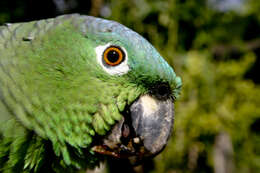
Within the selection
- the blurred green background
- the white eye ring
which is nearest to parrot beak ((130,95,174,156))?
the white eye ring

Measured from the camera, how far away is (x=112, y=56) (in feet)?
3.17

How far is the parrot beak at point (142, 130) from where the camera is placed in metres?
0.98

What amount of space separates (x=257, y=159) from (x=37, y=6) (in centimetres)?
378

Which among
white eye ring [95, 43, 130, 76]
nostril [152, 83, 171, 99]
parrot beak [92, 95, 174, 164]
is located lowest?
parrot beak [92, 95, 174, 164]

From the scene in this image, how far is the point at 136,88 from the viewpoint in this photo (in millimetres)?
978

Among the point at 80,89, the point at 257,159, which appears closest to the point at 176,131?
the point at 80,89

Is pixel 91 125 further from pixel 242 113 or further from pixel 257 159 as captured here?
pixel 257 159

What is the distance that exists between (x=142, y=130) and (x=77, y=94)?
0.28m

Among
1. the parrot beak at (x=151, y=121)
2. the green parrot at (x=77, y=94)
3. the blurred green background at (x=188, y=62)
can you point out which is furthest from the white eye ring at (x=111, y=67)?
the blurred green background at (x=188, y=62)

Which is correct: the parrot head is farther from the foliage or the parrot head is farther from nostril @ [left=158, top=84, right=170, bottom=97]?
the foliage

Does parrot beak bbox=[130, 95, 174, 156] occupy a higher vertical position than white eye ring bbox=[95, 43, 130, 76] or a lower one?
lower

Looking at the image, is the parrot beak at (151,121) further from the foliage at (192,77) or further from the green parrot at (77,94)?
the foliage at (192,77)

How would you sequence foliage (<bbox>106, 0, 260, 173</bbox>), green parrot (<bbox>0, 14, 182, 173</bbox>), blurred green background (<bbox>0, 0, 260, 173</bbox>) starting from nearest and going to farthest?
1. green parrot (<bbox>0, 14, 182, 173</bbox>)
2. blurred green background (<bbox>0, 0, 260, 173</bbox>)
3. foliage (<bbox>106, 0, 260, 173</bbox>)

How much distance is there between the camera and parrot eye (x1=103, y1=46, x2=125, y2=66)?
96cm
